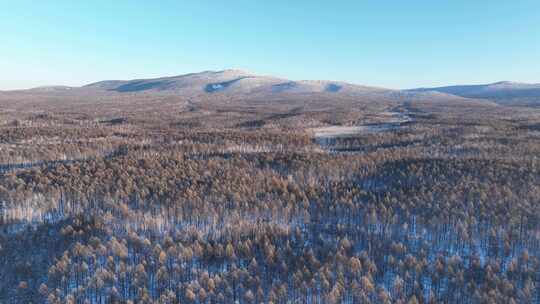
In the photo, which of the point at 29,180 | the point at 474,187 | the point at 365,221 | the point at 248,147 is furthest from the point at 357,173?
the point at 29,180

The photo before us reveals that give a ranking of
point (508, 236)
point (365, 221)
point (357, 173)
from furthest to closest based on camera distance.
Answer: point (357, 173)
point (365, 221)
point (508, 236)

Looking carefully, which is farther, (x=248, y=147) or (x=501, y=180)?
(x=248, y=147)

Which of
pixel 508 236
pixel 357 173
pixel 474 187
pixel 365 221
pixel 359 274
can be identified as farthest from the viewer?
pixel 357 173

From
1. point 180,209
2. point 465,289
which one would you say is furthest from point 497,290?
point 180,209

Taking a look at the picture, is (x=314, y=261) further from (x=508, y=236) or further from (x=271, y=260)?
(x=508, y=236)

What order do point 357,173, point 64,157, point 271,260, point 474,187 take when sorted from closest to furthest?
point 271,260, point 474,187, point 357,173, point 64,157

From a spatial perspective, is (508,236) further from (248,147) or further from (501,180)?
(248,147)
